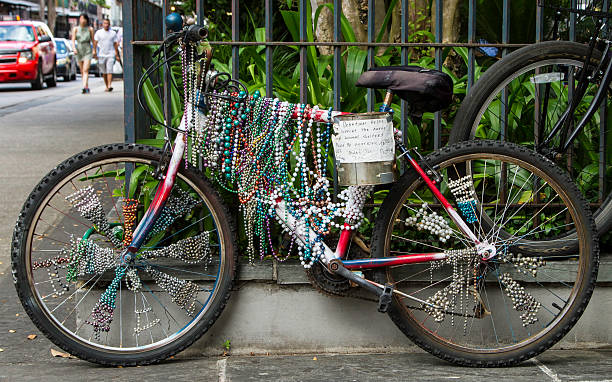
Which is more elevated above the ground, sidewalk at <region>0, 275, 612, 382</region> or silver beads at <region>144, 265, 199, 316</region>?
silver beads at <region>144, 265, 199, 316</region>

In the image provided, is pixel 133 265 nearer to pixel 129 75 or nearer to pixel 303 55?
pixel 129 75

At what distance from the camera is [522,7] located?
4.91m

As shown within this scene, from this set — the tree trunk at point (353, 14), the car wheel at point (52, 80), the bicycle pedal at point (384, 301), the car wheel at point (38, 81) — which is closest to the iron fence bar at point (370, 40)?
the bicycle pedal at point (384, 301)

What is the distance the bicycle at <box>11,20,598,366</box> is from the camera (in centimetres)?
341

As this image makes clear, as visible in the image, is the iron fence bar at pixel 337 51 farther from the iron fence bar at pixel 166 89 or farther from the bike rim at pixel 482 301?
the iron fence bar at pixel 166 89

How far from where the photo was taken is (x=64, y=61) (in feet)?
90.9

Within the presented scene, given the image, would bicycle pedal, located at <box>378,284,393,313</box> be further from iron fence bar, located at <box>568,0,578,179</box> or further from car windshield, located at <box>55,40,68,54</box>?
car windshield, located at <box>55,40,68,54</box>

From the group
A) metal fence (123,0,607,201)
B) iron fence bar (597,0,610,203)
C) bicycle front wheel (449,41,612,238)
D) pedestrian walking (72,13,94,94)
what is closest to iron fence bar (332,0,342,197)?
metal fence (123,0,607,201)

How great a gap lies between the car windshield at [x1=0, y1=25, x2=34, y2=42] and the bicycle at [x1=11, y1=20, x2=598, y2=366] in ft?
64.1

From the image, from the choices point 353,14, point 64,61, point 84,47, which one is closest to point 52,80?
point 84,47

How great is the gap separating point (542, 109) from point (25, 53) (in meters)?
19.2

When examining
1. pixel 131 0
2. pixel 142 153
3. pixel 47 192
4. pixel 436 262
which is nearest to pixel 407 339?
pixel 436 262

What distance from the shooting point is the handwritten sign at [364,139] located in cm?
335

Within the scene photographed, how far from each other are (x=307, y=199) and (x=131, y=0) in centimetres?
118
